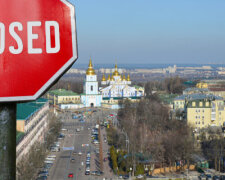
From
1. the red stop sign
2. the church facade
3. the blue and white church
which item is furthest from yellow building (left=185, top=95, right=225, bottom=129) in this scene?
the red stop sign

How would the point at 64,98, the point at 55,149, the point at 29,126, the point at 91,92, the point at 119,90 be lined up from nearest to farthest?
the point at 29,126, the point at 55,149, the point at 91,92, the point at 64,98, the point at 119,90

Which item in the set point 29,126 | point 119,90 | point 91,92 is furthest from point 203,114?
point 119,90

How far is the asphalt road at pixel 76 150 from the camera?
731 inches

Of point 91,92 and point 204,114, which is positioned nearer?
point 204,114

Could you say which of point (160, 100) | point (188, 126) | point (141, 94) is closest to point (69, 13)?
point (188, 126)

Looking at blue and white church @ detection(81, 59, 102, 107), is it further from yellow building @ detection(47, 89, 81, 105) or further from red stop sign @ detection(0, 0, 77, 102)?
red stop sign @ detection(0, 0, 77, 102)

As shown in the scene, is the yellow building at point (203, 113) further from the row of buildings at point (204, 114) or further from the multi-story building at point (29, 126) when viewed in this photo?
the multi-story building at point (29, 126)

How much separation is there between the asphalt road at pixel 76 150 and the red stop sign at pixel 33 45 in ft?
55.1

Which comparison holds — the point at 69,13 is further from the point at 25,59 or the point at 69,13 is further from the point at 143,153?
the point at 143,153

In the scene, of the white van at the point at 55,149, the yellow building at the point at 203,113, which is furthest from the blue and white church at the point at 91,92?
the white van at the point at 55,149

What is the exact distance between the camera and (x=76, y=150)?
23797mm

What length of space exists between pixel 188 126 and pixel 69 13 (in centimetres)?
2630

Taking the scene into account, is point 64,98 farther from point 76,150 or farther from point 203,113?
point 76,150

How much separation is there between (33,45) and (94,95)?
4433 centimetres
